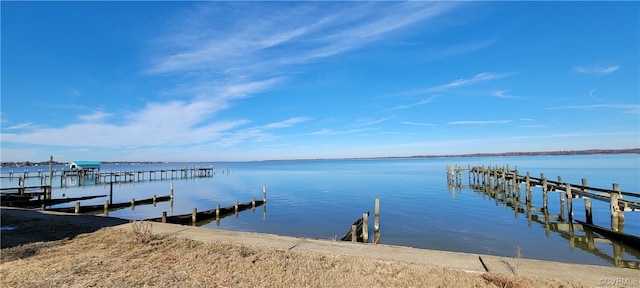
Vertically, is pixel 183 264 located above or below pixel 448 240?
above

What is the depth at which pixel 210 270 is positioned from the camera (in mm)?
6355

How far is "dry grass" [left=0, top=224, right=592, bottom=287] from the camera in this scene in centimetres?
570

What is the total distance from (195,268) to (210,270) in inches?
14.7

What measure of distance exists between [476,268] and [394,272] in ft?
5.90

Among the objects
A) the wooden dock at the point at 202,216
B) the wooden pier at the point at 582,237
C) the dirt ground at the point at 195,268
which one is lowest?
the wooden pier at the point at 582,237

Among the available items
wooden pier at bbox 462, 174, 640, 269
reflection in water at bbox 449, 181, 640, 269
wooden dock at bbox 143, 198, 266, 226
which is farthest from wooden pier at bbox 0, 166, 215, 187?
reflection in water at bbox 449, 181, 640, 269

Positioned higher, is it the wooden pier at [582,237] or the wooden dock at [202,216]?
the wooden dock at [202,216]

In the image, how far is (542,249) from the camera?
44.6ft

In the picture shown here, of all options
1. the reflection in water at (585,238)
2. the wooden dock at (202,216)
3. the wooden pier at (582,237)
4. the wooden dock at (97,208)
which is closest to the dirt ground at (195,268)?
the wooden dock at (202,216)

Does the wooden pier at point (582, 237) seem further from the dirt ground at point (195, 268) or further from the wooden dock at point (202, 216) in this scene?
the wooden dock at point (202, 216)

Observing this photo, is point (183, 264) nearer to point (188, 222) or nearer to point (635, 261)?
point (188, 222)

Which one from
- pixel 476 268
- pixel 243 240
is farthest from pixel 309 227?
pixel 476 268

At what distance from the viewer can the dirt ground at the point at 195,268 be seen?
18.7 ft

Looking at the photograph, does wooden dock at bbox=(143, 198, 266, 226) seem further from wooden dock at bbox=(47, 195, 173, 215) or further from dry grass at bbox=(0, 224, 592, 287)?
dry grass at bbox=(0, 224, 592, 287)
